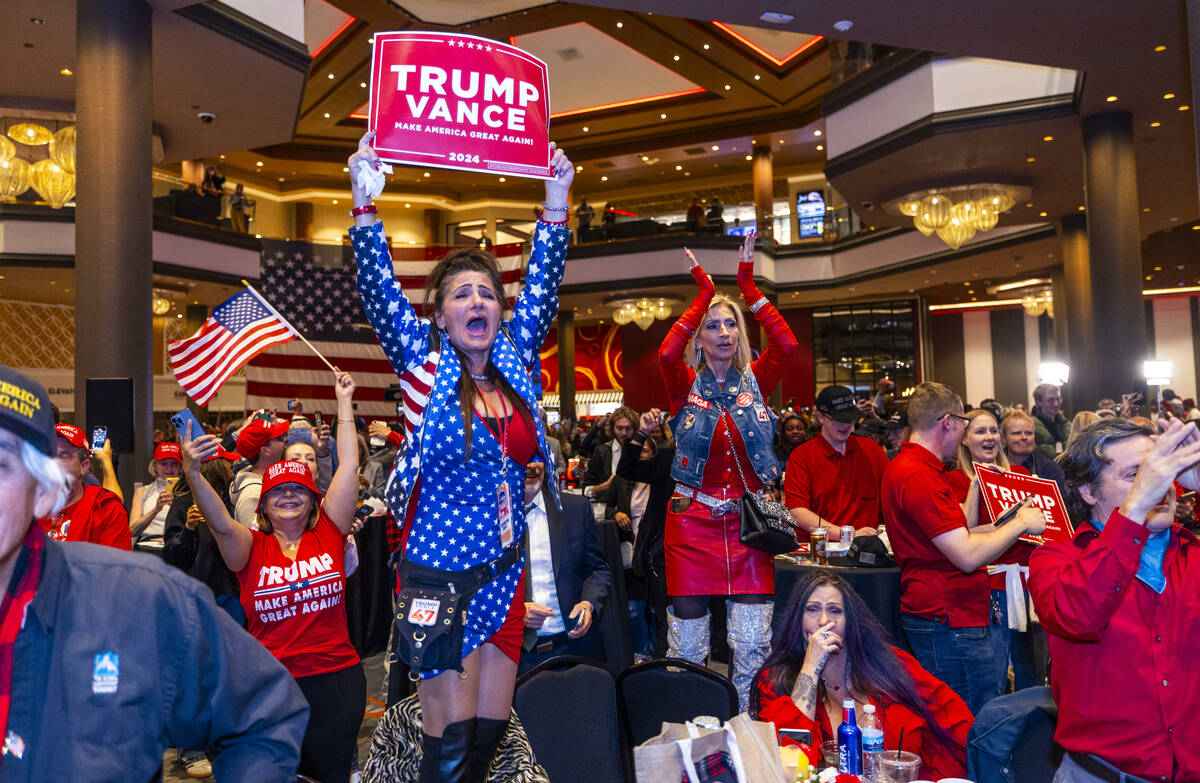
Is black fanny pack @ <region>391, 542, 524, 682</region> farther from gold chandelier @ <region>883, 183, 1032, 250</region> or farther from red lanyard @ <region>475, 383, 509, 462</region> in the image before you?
gold chandelier @ <region>883, 183, 1032, 250</region>

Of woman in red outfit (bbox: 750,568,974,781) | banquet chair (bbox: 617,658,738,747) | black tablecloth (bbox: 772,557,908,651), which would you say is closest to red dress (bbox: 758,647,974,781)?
woman in red outfit (bbox: 750,568,974,781)

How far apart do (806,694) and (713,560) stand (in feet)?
3.12

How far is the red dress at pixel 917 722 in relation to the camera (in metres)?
2.83

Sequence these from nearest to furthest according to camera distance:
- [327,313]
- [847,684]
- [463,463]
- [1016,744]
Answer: [463,463] < [1016,744] < [847,684] < [327,313]

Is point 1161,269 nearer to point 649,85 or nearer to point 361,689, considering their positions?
point 649,85

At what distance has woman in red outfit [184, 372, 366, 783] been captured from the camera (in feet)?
11.3

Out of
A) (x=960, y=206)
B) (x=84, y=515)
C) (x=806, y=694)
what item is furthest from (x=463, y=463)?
(x=960, y=206)

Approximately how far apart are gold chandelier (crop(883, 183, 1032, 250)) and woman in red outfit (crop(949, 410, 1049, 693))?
8.67 meters

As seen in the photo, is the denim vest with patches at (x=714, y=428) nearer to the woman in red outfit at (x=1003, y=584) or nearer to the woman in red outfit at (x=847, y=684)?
the woman in red outfit at (x=847, y=684)

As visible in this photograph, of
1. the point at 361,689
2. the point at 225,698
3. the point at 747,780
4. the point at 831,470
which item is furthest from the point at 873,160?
the point at 225,698

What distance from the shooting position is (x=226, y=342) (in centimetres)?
477

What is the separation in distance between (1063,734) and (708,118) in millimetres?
21551

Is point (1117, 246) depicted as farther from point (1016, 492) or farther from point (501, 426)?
point (501, 426)

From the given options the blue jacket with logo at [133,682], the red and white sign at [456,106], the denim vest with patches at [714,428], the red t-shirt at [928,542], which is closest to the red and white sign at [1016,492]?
the red t-shirt at [928,542]
